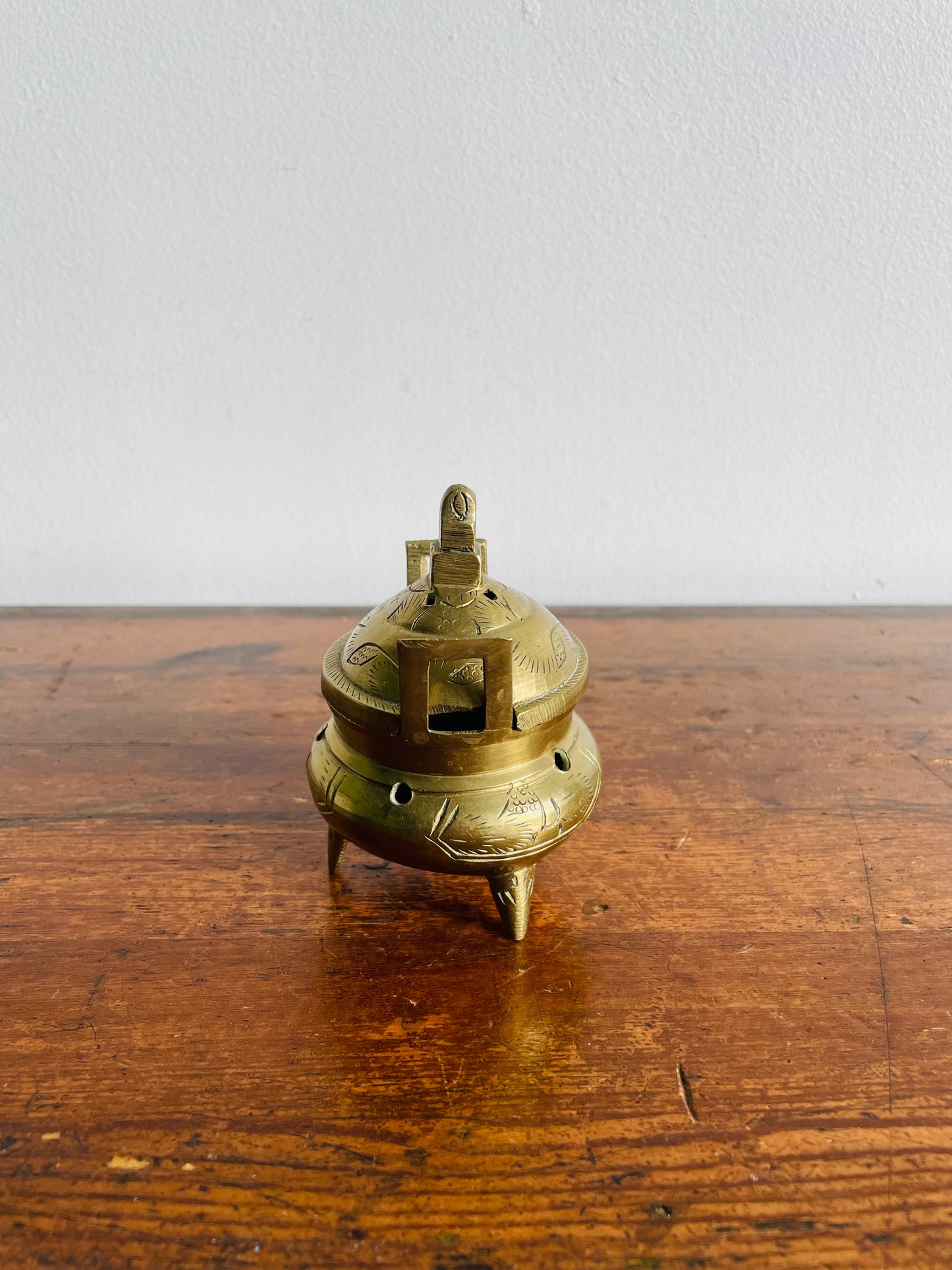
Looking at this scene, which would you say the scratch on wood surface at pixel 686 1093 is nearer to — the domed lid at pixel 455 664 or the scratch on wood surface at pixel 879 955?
the scratch on wood surface at pixel 879 955

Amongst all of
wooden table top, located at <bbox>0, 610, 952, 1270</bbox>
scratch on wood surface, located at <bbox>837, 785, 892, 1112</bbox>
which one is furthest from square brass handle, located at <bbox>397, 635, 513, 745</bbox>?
scratch on wood surface, located at <bbox>837, 785, 892, 1112</bbox>

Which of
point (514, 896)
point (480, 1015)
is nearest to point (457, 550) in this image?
point (514, 896)

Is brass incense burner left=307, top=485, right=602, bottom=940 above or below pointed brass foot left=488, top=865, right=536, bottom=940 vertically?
above

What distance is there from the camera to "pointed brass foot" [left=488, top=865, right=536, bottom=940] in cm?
100

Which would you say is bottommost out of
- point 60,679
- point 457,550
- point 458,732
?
point 60,679

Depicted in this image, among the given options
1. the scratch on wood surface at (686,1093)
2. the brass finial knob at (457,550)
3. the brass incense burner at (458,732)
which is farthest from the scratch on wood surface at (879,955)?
the brass finial knob at (457,550)

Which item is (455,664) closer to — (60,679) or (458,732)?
(458,732)

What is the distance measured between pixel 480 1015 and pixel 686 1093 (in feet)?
0.76

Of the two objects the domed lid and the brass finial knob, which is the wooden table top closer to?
the domed lid

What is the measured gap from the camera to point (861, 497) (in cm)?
223

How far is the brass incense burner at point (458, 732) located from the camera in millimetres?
940

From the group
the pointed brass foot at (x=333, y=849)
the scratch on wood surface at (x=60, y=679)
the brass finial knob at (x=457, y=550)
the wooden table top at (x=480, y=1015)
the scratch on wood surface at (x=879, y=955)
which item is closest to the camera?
the wooden table top at (x=480, y=1015)

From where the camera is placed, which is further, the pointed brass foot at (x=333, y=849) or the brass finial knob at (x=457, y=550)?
the pointed brass foot at (x=333, y=849)

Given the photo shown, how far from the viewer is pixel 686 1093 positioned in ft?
2.75
